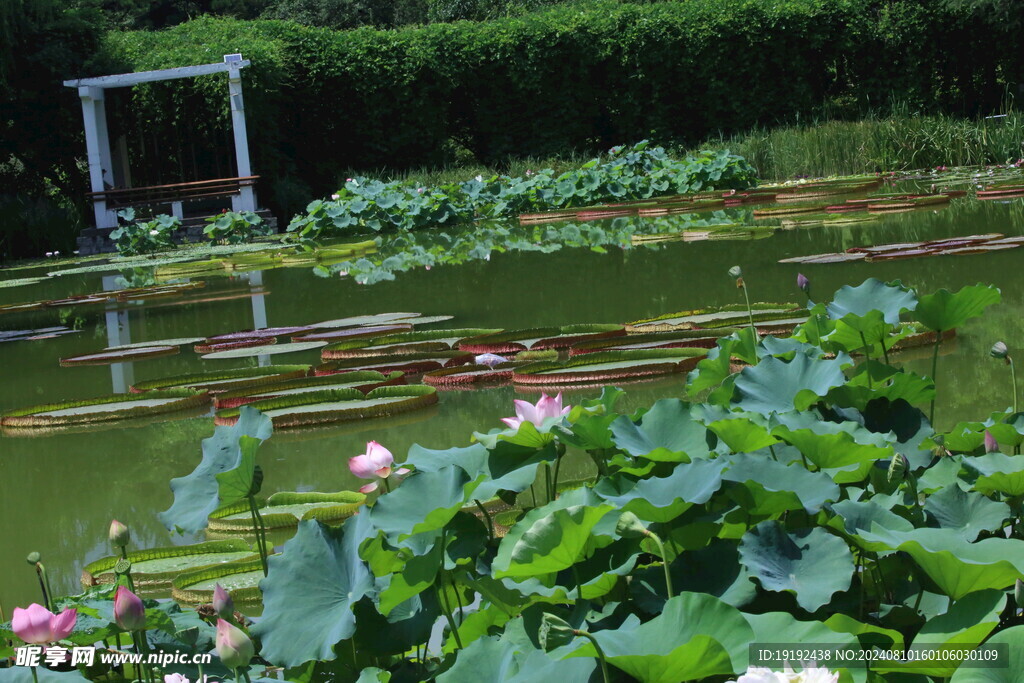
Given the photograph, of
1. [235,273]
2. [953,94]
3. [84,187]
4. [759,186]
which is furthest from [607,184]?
[953,94]

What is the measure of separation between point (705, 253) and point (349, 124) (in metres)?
9.54

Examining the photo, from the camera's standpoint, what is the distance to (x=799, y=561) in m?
0.94

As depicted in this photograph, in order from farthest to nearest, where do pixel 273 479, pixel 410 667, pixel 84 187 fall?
1. pixel 84 187
2. pixel 273 479
3. pixel 410 667

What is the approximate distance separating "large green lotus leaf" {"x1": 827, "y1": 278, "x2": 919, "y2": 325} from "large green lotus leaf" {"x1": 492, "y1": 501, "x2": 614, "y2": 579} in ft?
2.93

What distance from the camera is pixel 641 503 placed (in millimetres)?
949

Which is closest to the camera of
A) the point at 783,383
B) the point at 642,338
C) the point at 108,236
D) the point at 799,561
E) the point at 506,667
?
the point at 506,667

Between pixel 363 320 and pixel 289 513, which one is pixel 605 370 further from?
pixel 363 320

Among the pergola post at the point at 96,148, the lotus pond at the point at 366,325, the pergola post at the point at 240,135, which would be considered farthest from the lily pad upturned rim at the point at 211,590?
the pergola post at the point at 96,148

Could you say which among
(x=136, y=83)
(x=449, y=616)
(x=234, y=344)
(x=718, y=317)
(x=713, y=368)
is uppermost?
(x=136, y=83)

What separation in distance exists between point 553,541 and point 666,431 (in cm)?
33

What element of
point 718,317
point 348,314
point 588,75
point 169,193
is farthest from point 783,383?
point 588,75

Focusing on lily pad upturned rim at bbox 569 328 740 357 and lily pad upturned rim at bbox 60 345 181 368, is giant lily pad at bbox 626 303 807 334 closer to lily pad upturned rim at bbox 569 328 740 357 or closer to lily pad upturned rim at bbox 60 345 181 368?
lily pad upturned rim at bbox 569 328 740 357

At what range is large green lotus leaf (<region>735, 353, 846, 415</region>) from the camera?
4.42 feet

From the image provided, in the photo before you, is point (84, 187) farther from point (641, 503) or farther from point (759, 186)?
point (641, 503)
